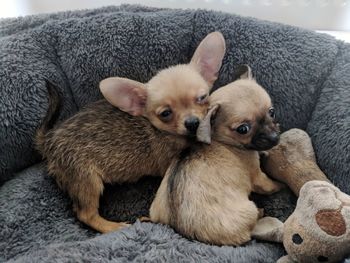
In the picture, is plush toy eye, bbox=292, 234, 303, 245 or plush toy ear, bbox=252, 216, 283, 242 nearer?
plush toy eye, bbox=292, 234, 303, 245

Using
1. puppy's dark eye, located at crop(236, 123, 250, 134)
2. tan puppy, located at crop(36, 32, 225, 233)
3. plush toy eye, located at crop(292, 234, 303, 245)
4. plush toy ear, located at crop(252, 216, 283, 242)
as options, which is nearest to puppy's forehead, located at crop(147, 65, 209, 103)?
tan puppy, located at crop(36, 32, 225, 233)

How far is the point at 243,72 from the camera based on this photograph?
1.94m

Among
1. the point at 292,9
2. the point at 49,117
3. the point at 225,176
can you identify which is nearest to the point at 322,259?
the point at 225,176

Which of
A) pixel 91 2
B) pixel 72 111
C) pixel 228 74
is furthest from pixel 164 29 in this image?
pixel 91 2

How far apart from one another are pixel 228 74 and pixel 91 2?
993 millimetres

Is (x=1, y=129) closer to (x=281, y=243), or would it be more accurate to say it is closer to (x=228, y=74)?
(x=228, y=74)

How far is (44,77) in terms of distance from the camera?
2078 millimetres

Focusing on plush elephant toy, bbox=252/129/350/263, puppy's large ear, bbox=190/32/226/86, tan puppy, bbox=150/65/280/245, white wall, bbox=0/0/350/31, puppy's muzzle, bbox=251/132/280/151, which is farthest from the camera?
white wall, bbox=0/0/350/31

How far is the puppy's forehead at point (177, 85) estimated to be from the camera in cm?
184

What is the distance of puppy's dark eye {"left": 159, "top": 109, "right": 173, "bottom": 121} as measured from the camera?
186cm

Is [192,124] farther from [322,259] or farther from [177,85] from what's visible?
[322,259]

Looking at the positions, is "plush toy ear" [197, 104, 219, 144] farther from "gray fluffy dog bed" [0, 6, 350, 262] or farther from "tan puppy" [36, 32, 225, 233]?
"gray fluffy dog bed" [0, 6, 350, 262]

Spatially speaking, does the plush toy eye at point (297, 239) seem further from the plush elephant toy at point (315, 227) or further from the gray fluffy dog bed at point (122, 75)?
the gray fluffy dog bed at point (122, 75)

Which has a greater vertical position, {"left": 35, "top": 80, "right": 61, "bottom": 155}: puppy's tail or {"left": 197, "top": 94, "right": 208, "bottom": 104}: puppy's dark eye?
{"left": 197, "top": 94, "right": 208, "bottom": 104}: puppy's dark eye
